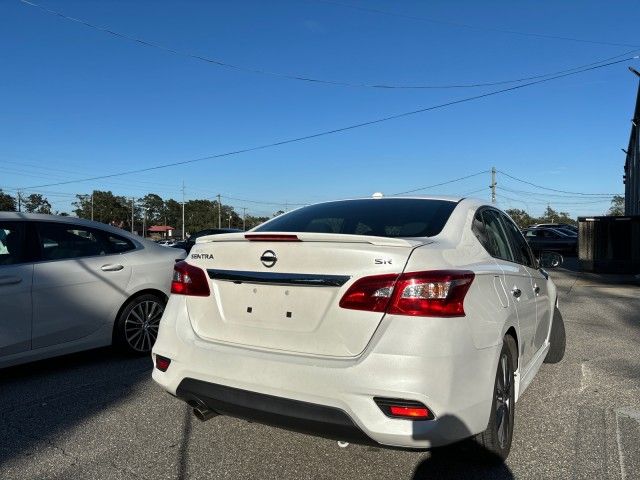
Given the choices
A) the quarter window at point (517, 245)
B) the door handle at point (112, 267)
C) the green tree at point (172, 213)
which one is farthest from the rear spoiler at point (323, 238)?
the green tree at point (172, 213)

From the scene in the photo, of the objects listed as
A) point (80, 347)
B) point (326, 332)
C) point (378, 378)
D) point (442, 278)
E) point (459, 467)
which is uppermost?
point (442, 278)

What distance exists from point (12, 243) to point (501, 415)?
167 inches

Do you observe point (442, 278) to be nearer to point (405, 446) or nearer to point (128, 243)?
point (405, 446)

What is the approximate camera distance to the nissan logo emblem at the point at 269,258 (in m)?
2.74

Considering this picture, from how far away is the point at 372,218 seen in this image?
3.46 meters

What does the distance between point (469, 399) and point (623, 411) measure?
85.1 inches

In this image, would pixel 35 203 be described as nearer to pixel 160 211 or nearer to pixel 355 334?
pixel 160 211

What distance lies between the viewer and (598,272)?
1595cm

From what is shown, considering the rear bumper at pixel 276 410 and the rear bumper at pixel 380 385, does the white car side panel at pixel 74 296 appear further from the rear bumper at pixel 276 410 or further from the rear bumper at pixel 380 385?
the rear bumper at pixel 380 385

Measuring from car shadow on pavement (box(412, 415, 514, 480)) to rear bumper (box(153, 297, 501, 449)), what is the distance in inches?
11.9

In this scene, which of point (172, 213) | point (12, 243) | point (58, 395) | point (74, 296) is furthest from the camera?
point (172, 213)

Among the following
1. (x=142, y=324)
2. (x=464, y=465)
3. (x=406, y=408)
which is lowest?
(x=464, y=465)

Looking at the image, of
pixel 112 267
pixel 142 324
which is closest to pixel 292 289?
pixel 112 267

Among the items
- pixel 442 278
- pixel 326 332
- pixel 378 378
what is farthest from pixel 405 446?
pixel 442 278
